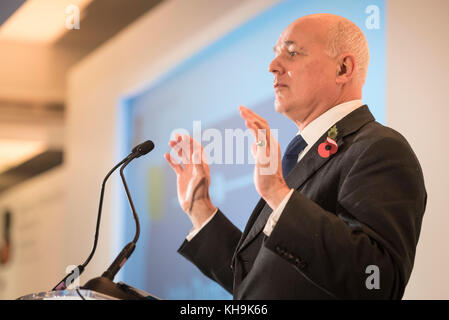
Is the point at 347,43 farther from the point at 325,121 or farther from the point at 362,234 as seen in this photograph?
the point at 362,234

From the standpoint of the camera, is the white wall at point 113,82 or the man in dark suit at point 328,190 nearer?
the man in dark suit at point 328,190

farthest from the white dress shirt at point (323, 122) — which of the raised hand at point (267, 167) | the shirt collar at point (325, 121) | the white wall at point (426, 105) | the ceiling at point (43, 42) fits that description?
the ceiling at point (43, 42)

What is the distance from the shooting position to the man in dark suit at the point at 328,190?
4.25ft

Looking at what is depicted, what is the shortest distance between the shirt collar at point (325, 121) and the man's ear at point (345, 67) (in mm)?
72

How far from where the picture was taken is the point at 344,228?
51.0 inches

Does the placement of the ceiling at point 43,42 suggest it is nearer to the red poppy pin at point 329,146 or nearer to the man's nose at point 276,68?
the man's nose at point 276,68

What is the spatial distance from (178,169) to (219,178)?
134 cm

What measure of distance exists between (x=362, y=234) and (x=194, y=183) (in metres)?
0.68

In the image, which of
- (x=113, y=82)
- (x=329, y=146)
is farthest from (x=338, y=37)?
(x=113, y=82)

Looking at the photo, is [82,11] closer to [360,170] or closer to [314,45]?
[314,45]

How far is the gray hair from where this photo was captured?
1.75 m

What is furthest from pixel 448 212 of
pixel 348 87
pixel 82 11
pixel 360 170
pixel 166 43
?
pixel 82 11

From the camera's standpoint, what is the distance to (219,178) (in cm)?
324
